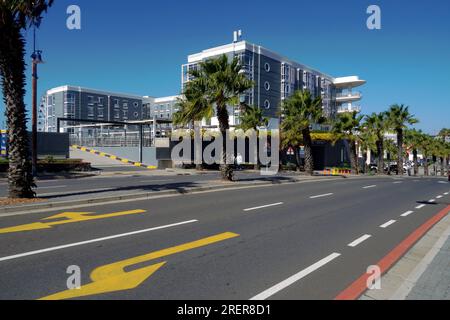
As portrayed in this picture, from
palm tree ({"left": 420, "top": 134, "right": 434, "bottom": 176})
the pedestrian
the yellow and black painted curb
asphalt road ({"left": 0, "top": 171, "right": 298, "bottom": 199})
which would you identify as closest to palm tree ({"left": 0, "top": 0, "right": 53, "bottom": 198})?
asphalt road ({"left": 0, "top": 171, "right": 298, "bottom": 199})

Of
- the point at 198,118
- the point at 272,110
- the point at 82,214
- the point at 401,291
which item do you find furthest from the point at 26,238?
the point at 272,110

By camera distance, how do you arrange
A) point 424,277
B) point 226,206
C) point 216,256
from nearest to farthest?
1. point 424,277
2. point 216,256
3. point 226,206

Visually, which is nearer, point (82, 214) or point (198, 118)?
point (82, 214)

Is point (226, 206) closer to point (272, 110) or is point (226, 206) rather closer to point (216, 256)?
point (216, 256)

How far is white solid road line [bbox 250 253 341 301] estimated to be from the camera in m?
4.44

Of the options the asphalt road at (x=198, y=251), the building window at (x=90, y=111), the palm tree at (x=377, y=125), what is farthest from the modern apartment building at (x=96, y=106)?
the asphalt road at (x=198, y=251)

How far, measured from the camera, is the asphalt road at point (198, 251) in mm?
4621

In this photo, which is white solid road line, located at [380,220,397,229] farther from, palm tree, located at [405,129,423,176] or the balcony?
the balcony

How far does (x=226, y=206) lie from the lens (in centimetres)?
1162

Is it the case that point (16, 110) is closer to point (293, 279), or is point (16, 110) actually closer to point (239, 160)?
point (293, 279)

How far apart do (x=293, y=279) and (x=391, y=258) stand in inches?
93.8

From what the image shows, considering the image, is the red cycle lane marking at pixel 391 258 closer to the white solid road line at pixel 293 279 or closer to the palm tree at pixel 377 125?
the white solid road line at pixel 293 279

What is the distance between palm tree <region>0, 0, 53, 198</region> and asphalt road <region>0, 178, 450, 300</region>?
2520 millimetres
